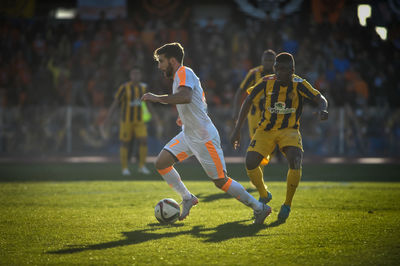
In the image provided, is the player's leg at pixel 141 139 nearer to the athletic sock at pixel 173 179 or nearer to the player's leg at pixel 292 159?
the athletic sock at pixel 173 179

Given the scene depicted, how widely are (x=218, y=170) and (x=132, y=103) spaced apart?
6.56 metres

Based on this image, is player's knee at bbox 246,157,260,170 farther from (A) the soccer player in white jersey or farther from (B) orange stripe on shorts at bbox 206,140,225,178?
(B) orange stripe on shorts at bbox 206,140,225,178

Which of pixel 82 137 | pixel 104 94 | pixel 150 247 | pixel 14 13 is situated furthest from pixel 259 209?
pixel 14 13

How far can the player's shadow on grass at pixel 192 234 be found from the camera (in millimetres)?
5209

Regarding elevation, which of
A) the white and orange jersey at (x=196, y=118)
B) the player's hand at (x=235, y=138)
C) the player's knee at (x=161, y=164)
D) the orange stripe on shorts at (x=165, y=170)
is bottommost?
the orange stripe on shorts at (x=165, y=170)

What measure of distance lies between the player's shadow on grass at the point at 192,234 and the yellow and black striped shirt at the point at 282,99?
1268 mm

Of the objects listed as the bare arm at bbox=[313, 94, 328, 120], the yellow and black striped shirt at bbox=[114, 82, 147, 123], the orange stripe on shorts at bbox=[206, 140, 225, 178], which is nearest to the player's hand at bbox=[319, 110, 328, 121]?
the bare arm at bbox=[313, 94, 328, 120]

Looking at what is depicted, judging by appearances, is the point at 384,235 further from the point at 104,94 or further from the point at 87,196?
the point at 104,94

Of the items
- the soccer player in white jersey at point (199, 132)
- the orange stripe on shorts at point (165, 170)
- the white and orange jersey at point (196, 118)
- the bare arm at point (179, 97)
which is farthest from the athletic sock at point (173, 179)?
the bare arm at point (179, 97)

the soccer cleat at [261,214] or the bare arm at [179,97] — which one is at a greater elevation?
the bare arm at [179,97]

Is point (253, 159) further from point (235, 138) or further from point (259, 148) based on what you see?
point (235, 138)

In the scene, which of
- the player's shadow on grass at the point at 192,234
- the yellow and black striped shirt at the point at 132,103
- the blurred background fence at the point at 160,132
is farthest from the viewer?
the blurred background fence at the point at 160,132

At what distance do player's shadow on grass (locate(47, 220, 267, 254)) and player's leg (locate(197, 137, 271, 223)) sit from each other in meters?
0.18

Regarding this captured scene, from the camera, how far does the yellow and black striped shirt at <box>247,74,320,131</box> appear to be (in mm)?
6727
